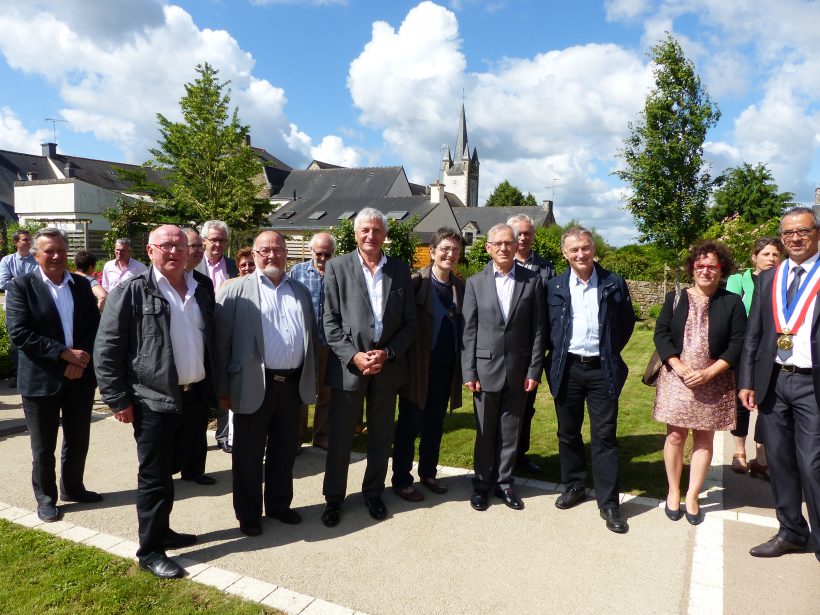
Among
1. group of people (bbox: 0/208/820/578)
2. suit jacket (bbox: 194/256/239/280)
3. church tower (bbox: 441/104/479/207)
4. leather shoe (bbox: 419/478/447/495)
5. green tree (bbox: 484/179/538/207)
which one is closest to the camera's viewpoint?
group of people (bbox: 0/208/820/578)

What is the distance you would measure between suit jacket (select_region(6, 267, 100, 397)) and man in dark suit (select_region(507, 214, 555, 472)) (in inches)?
145

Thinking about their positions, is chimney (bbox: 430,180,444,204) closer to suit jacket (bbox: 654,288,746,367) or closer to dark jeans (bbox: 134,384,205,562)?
suit jacket (bbox: 654,288,746,367)

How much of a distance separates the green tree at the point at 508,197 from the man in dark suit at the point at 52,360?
6939 cm

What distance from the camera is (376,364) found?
404 cm

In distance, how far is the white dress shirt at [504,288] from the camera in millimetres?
4383

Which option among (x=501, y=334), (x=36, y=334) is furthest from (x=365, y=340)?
(x=36, y=334)

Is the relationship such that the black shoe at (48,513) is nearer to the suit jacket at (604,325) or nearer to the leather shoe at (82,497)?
the leather shoe at (82,497)

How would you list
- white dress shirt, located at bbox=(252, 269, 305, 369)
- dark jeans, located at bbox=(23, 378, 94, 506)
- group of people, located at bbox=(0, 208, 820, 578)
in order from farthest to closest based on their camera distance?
dark jeans, located at bbox=(23, 378, 94, 506) → white dress shirt, located at bbox=(252, 269, 305, 369) → group of people, located at bbox=(0, 208, 820, 578)

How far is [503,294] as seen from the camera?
4.42 m

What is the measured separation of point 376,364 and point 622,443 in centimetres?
353

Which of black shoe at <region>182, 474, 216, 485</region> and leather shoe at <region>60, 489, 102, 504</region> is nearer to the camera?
leather shoe at <region>60, 489, 102, 504</region>

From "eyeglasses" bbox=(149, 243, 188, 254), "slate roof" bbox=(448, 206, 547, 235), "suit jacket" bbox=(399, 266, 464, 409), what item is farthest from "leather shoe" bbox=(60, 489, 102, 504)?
"slate roof" bbox=(448, 206, 547, 235)

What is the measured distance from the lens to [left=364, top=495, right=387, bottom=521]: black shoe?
13.9 feet

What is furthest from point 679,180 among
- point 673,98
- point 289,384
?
point 289,384
